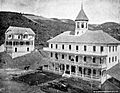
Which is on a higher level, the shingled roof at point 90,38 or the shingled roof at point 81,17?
the shingled roof at point 81,17

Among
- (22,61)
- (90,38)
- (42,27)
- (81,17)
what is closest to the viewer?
(90,38)

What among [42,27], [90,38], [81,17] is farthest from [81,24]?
[42,27]

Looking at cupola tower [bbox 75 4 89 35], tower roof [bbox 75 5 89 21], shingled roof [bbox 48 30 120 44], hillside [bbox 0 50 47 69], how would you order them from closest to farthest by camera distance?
shingled roof [bbox 48 30 120 44]
tower roof [bbox 75 5 89 21]
cupola tower [bbox 75 4 89 35]
hillside [bbox 0 50 47 69]

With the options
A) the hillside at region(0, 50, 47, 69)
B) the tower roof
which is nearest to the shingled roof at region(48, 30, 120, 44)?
the tower roof

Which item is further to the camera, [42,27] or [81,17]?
[42,27]

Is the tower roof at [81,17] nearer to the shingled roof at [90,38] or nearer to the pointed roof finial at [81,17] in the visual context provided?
the pointed roof finial at [81,17]

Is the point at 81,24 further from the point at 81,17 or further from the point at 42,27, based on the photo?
the point at 42,27

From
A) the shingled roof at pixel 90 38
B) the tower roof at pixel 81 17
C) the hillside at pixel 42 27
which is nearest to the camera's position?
the shingled roof at pixel 90 38

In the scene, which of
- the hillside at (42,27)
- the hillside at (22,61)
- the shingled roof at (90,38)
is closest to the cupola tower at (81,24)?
the shingled roof at (90,38)

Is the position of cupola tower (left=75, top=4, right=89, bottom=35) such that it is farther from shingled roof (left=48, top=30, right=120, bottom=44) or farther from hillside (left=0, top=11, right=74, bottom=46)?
hillside (left=0, top=11, right=74, bottom=46)

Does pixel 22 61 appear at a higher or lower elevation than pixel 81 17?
lower
